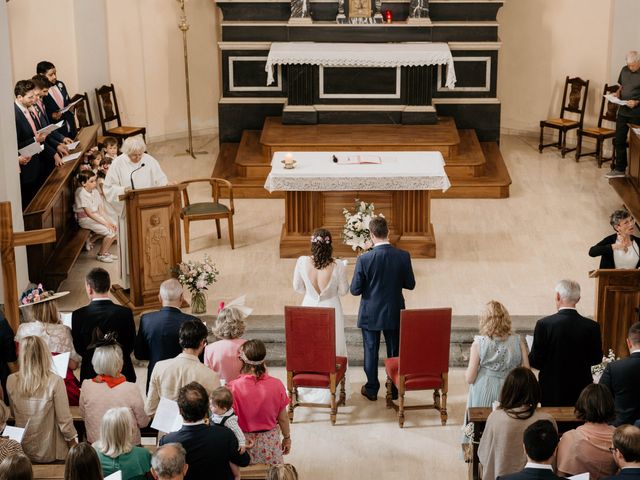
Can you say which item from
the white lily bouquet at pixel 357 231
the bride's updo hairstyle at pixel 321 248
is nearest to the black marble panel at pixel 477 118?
the white lily bouquet at pixel 357 231

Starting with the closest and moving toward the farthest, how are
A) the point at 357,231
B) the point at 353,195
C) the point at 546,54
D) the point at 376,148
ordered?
1. the point at 357,231
2. the point at 353,195
3. the point at 376,148
4. the point at 546,54

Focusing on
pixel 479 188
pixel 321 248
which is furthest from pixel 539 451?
pixel 479 188

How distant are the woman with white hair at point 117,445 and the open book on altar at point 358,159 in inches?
238

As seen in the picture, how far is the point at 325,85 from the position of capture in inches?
555

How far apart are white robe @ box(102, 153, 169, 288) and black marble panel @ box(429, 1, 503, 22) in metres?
6.56

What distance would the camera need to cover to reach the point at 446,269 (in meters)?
10.4

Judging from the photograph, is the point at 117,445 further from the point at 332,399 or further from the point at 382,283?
the point at 382,283

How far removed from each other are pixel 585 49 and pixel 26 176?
8.24m

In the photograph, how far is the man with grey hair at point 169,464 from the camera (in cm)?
477

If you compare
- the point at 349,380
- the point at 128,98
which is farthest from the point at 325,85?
the point at 349,380

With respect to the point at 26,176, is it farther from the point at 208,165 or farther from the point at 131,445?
the point at 131,445

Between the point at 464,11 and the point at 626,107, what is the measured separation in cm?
286

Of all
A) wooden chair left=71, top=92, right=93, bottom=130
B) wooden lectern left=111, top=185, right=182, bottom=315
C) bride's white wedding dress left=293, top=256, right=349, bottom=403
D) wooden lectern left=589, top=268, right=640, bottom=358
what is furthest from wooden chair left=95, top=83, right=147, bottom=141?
wooden lectern left=589, top=268, right=640, bottom=358

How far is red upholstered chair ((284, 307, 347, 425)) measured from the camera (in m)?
7.52
